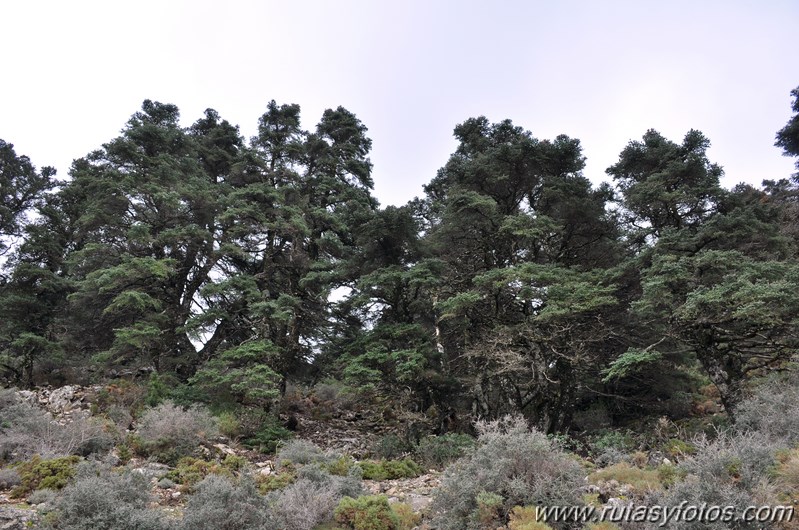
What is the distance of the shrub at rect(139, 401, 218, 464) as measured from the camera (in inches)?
351

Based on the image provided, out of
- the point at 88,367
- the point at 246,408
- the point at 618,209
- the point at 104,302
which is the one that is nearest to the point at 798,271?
the point at 618,209

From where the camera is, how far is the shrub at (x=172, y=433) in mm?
8914

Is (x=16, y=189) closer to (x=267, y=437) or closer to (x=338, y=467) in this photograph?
(x=267, y=437)

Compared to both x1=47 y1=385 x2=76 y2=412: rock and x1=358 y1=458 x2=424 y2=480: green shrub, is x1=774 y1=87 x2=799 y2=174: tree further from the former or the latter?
x1=47 y1=385 x2=76 y2=412: rock

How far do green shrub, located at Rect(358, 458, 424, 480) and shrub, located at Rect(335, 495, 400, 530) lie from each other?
9.79 ft

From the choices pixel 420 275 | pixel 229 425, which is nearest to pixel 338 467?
pixel 229 425

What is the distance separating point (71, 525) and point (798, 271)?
12.1 metres

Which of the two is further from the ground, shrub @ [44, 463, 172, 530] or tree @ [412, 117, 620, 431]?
tree @ [412, 117, 620, 431]

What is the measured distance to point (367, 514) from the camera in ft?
17.1

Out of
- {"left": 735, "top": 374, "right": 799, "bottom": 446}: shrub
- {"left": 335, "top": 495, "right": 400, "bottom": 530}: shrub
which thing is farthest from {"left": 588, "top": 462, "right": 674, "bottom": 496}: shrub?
{"left": 335, "top": 495, "right": 400, "bottom": 530}: shrub

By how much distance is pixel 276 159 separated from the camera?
731 inches

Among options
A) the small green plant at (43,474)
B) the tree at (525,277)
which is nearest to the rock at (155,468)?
the small green plant at (43,474)

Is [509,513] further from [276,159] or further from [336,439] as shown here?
[276,159]

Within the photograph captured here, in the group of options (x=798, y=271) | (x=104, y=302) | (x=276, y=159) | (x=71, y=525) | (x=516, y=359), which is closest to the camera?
(x=71, y=525)
